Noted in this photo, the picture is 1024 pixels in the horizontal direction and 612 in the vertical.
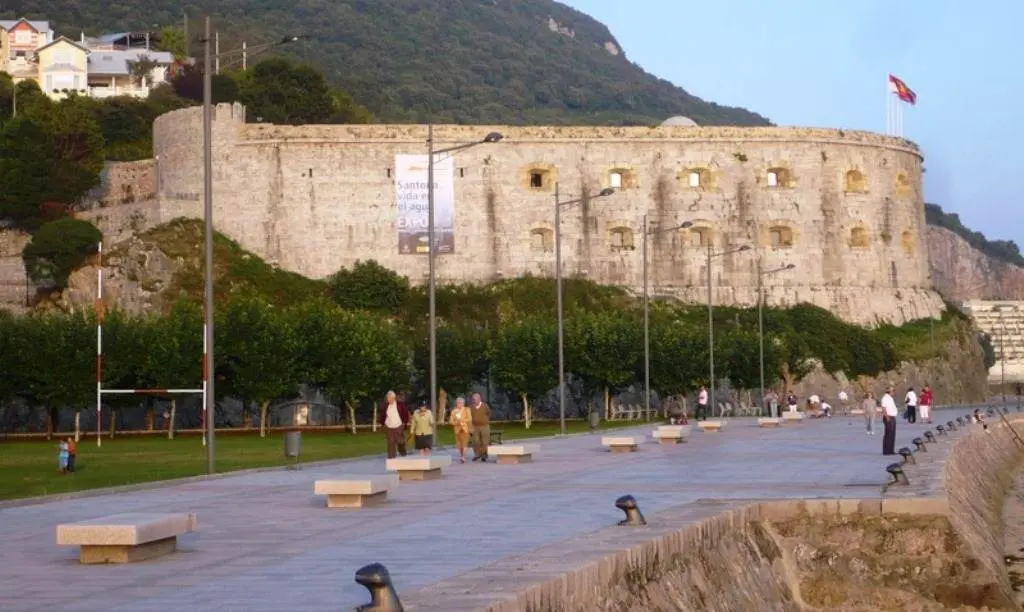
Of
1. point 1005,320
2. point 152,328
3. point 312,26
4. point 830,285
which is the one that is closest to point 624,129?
point 830,285

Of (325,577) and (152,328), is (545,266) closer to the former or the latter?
(152,328)

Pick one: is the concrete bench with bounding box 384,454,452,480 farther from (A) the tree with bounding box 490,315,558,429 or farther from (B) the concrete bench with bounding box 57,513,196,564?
(A) the tree with bounding box 490,315,558,429

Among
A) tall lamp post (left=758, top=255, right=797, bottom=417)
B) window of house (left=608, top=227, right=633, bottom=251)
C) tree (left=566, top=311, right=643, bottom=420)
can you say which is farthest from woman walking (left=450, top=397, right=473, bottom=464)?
window of house (left=608, top=227, right=633, bottom=251)

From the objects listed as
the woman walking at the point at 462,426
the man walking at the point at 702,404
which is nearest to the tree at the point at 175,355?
the man walking at the point at 702,404

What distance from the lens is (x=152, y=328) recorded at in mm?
51125

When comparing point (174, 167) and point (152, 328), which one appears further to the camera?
point (174, 167)

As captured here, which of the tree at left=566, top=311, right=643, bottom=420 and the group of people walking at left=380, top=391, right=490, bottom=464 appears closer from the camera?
the group of people walking at left=380, top=391, right=490, bottom=464

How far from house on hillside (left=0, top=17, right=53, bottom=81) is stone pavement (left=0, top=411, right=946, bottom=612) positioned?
95.0 m

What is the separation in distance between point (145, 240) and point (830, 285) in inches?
1072

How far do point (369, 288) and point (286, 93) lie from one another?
24452 mm

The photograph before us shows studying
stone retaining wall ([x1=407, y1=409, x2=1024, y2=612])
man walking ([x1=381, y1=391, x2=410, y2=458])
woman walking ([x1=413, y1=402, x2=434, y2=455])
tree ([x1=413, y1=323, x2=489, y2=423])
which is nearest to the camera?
stone retaining wall ([x1=407, y1=409, x2=1024, y2=612])

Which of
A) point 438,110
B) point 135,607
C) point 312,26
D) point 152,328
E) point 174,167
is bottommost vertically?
point 135,607

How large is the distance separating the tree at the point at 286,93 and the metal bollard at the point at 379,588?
7853cm

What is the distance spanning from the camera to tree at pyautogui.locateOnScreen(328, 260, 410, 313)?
212ft
